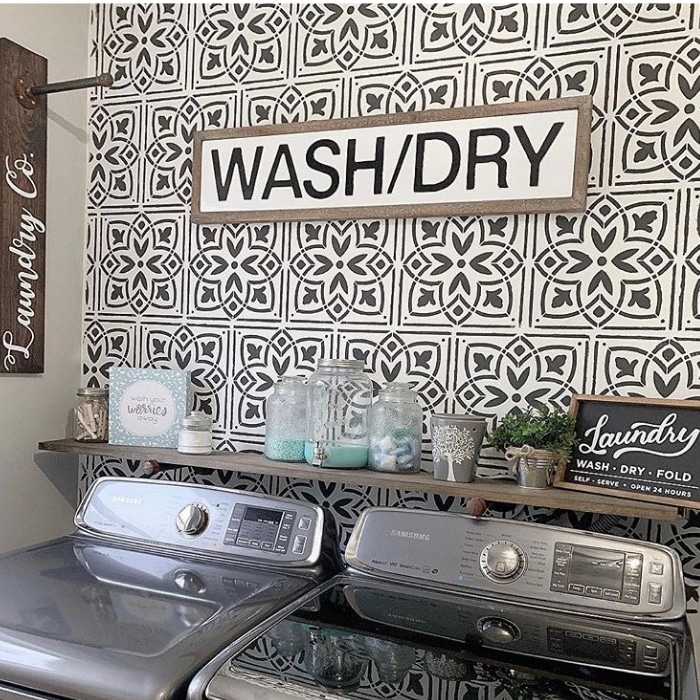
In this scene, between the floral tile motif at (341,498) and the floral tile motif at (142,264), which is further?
the floral tile motif at (142,264)

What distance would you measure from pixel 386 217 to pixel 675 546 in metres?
0.93

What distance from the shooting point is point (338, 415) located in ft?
5.12

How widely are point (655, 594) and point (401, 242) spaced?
896 mm

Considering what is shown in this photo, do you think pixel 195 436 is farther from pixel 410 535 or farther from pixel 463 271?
pixel 463 271

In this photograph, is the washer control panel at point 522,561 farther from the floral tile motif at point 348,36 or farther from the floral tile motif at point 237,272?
the floral tile motif at point 348,36

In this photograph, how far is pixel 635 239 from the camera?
147 centimetres

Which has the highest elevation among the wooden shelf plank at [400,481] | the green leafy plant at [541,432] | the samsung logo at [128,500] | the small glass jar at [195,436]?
the green leafy plant at [541,432]

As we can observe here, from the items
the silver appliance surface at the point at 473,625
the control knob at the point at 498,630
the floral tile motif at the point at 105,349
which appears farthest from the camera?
the floral tile motif at the point at 105,349

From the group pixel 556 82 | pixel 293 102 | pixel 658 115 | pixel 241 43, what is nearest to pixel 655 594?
pixel 658 115

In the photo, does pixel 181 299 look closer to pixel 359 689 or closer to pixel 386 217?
pixel 386 217

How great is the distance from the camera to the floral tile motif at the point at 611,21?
1.44 meters

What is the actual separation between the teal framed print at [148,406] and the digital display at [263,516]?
0.37 metres

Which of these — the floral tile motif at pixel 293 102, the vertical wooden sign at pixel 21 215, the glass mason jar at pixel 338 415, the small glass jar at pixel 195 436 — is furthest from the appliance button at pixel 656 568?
the vertical wooden sign at pixel 21 215

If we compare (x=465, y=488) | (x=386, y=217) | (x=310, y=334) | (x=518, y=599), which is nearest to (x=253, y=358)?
(x=310, y=334)
